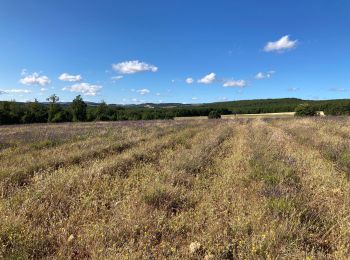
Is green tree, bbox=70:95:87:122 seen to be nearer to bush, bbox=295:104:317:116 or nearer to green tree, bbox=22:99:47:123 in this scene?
green tree, bbox=22:99:47:123

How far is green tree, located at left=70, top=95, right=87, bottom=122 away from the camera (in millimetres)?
91812

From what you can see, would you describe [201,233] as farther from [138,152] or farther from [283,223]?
[138,152]

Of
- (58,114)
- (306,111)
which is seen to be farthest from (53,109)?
(306,111)

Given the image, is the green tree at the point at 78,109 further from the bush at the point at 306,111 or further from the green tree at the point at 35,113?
the bush at the point at 306,111

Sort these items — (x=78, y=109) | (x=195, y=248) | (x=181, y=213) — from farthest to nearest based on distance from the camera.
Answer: (x=78, y=109) < (x=181, y=213) < (x=195, y=248)

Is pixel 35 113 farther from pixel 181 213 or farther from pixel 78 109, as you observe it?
pixel 181 213

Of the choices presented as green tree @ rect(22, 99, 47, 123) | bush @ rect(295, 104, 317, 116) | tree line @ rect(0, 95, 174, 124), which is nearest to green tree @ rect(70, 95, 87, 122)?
tree line @ rect(0, 95, 174, 124)

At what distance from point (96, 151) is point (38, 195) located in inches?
242

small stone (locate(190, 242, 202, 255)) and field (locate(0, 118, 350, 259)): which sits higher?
field (locate(0, 118, 350, 259))

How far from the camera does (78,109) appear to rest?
93625mm

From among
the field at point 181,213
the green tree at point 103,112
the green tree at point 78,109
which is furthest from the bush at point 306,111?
the field at point 181,213

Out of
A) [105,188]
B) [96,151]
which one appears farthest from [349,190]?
[96,151]

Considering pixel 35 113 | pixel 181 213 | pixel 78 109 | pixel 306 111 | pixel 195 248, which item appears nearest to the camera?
pixel 195 248

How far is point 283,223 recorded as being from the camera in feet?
15.3
